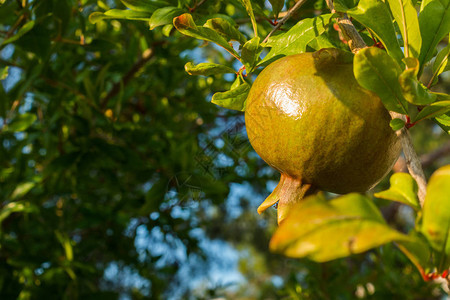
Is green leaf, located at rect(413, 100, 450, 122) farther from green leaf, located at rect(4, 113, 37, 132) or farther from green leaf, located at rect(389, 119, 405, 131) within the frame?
green leaf, located at rect(4, 113, 37, 132)

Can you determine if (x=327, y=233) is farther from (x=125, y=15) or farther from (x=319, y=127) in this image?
(x=125, y=15)

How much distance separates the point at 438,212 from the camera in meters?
0.40

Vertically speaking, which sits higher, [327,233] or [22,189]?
[327,233]

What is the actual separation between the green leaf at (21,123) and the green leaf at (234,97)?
1.04 m

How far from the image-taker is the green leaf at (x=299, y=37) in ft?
2.29

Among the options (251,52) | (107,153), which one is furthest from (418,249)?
(107,153)

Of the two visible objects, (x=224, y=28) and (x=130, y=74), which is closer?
(x=224, y=28)

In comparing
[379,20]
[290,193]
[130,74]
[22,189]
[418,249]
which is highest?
[379,20]

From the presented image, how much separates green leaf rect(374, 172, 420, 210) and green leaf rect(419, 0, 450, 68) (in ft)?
0.70

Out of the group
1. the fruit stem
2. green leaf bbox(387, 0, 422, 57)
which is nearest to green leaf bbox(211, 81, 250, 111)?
the fruit stem

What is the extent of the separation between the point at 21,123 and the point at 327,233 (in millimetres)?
1463

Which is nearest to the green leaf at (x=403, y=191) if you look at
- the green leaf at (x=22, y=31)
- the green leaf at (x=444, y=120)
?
the green leaf at (x=444, y=120)

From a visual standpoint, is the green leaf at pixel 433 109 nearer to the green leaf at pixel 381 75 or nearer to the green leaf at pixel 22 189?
the green leaf at pixel 381 75

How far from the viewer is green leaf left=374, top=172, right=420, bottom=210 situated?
46cm
